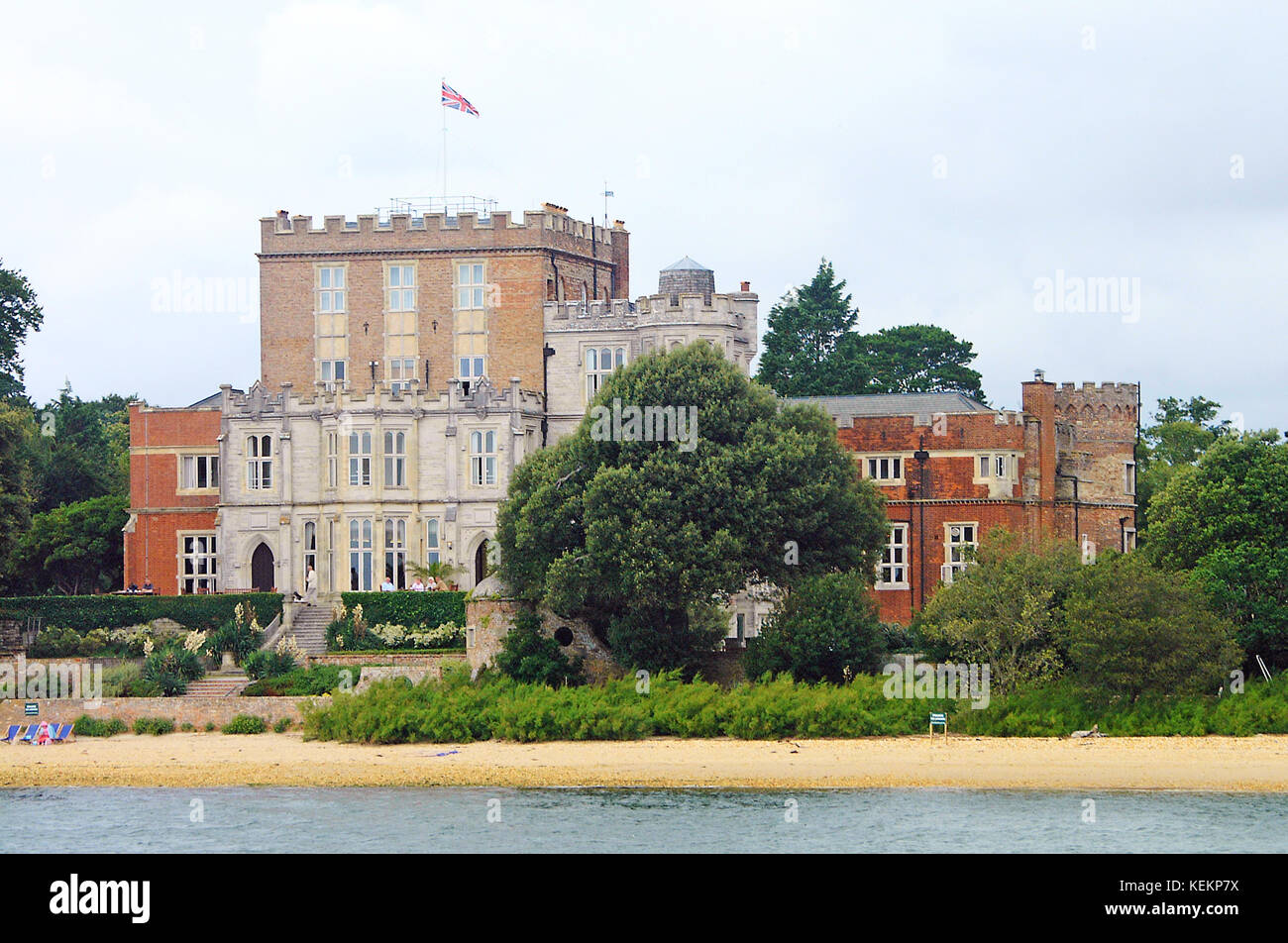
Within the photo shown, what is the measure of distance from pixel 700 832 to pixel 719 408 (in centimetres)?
1742

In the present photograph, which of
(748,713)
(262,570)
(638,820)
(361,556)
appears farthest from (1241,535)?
(262,570)

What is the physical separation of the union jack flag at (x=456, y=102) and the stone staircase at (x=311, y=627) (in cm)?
1780

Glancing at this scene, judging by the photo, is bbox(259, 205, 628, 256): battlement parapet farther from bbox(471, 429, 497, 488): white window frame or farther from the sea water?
the sea water

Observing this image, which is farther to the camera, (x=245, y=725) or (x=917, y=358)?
(x=917, y=358)

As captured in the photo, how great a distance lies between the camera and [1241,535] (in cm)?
5975

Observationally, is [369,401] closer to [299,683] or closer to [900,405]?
[299,683]

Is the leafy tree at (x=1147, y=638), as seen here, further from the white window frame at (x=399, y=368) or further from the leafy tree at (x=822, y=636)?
the white window frame at (x=399, y=368)

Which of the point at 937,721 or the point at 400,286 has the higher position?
the point at 400,286

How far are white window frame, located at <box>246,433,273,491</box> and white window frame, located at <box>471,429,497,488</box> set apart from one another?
7242 mm

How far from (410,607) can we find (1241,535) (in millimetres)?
25903

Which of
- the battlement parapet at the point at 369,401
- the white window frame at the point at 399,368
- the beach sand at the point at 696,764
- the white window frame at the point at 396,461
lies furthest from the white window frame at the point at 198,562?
the beach sand at the point at 696,764

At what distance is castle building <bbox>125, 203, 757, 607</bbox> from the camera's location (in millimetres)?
72438

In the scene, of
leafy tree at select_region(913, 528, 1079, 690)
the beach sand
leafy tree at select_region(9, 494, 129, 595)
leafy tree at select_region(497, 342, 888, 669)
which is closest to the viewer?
the beach sand

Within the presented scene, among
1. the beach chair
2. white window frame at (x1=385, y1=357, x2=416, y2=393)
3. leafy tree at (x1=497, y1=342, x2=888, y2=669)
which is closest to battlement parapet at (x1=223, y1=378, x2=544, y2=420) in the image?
white window frame at (x1=385, y1=357, x2=416, y2=393)
